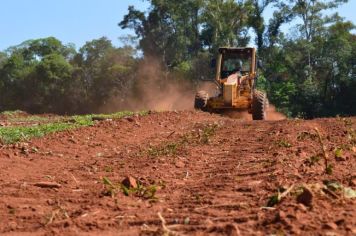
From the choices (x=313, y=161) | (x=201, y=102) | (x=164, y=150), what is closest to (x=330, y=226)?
(x=313, y=161)

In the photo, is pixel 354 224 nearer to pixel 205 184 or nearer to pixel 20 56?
pixel 205 184

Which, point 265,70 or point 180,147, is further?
point 265,70

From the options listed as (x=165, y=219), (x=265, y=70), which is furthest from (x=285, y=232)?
(x=265, y=70)

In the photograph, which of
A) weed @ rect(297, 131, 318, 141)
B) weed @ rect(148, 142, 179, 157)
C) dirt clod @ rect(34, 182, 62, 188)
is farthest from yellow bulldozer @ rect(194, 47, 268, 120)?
dirt clod @ rect(34, 182, 62, 188)

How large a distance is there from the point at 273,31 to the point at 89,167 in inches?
1669

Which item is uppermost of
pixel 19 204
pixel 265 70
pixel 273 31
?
pixel 273 31

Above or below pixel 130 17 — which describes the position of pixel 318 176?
below

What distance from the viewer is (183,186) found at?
6789 mm

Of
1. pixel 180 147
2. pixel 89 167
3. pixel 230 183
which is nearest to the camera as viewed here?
pixel 230 183

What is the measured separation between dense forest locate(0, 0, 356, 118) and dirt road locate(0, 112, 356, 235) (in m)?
31.1

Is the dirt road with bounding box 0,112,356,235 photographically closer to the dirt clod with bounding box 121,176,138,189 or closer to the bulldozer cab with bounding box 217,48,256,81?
the dirt clod with bounding box 121,176,138,189

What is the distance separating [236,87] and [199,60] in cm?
3161

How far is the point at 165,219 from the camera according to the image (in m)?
4.88

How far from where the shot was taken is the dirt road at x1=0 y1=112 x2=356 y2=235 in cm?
456
